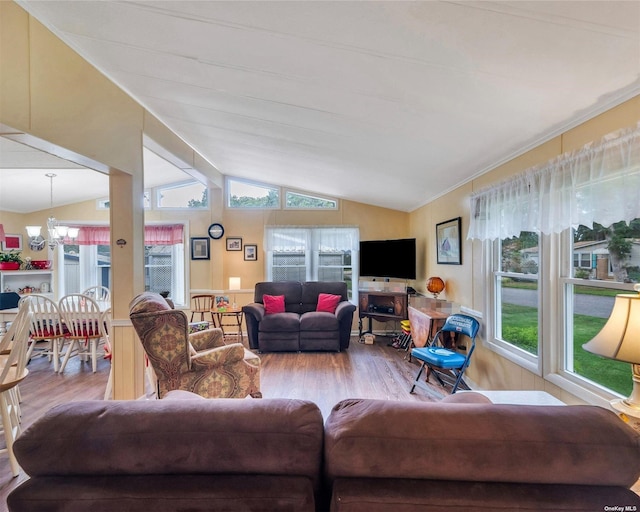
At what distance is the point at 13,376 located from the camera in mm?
2074

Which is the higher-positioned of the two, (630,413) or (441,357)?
(630,413)

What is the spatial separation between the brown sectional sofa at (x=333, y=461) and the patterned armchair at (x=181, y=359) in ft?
4.42

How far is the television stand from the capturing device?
4820mm

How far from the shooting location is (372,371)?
3.72 metres

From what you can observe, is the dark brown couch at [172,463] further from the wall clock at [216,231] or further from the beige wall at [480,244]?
the wall clock at [216,231]

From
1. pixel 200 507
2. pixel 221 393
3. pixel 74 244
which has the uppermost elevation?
pixel 74 244

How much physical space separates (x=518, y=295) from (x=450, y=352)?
0.85 m

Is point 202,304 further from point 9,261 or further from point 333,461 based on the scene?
point 333,461

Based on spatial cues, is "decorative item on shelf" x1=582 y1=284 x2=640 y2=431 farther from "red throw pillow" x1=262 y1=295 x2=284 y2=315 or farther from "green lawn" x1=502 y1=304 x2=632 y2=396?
"red throw pillow" x1=262 y1=295 x2=284 y2=315

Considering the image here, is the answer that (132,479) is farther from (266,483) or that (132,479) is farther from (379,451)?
(379,451)

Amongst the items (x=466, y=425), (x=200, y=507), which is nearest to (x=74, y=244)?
(x=200, y=507)

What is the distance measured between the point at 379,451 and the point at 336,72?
1841 millimetres

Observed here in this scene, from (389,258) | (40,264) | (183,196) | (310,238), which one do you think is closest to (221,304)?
(310,238)

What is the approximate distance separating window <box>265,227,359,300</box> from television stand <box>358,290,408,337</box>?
0.66m
